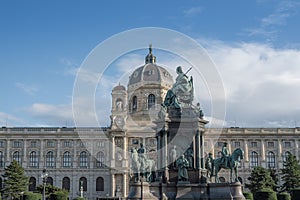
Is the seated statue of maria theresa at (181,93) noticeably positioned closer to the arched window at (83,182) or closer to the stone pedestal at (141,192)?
the stone pedestal at (141,192)

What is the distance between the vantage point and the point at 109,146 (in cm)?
9944

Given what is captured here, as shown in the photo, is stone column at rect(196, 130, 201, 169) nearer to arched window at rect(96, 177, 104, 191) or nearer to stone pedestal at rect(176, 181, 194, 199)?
stone pedestal at rect(176, 181, 194, 199)

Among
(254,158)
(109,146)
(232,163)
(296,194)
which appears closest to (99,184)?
(109,146)

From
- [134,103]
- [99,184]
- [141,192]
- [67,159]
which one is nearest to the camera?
[141,192]

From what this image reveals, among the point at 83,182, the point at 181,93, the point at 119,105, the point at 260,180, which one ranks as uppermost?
the point at 119,105

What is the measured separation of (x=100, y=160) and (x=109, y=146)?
404cm

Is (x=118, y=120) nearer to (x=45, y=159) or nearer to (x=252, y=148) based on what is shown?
(x=45, y=159)

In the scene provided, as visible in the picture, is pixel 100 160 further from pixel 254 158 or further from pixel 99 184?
pixel 254 158

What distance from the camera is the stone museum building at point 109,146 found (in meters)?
98.0

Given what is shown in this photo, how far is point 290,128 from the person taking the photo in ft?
338

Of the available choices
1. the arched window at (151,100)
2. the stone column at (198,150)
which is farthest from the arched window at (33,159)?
the stone column at (198,150)

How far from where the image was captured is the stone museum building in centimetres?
9800

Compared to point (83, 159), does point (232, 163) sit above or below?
below

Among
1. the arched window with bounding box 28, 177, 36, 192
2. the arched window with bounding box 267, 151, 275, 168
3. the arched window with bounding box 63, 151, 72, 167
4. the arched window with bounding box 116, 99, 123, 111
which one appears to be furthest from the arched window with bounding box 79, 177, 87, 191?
the arched window with bounding box 267, 151, 275, 168
